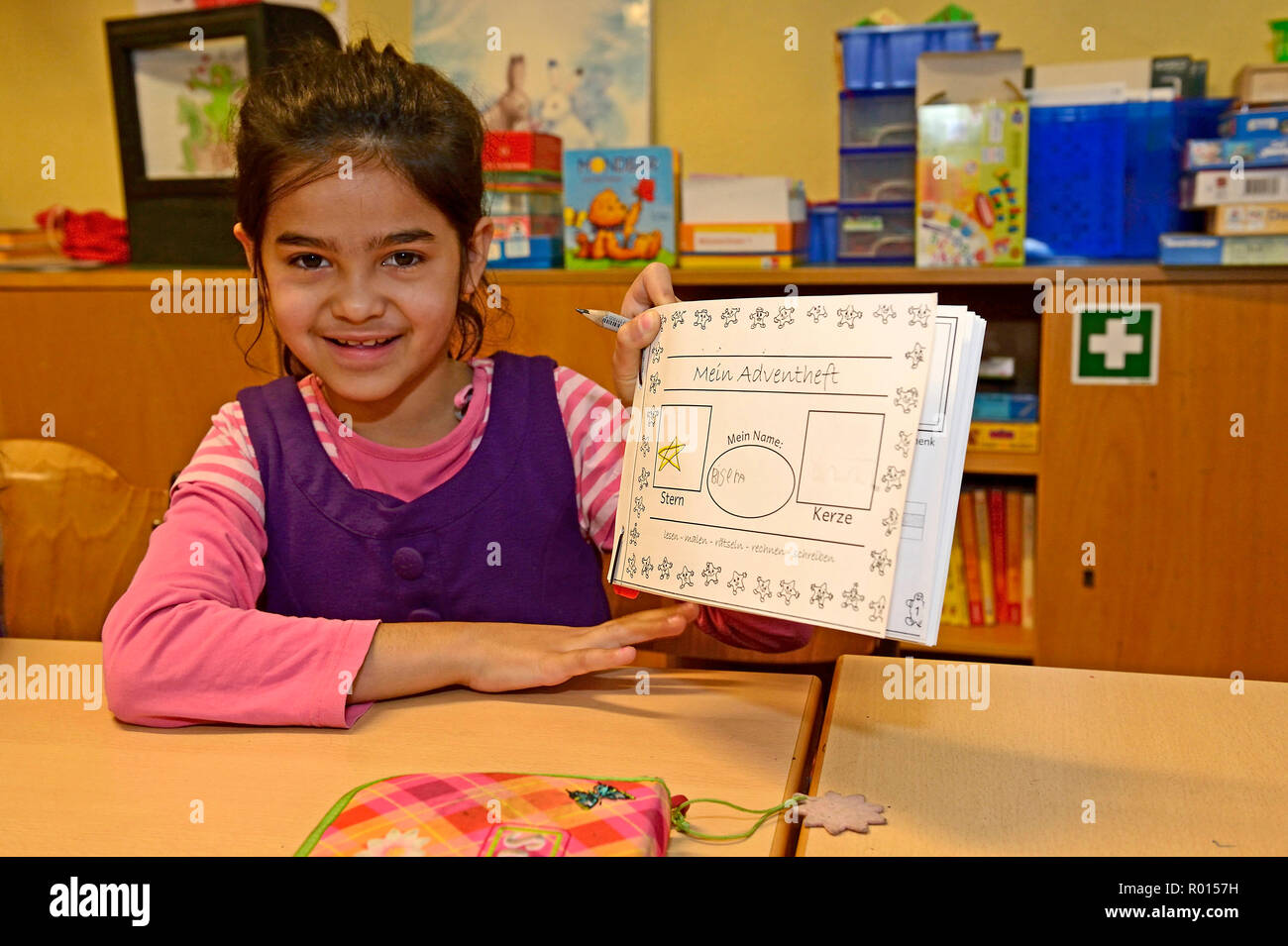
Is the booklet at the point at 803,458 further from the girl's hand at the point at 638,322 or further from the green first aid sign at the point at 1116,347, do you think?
the green first aid sign at the point at 1116,347

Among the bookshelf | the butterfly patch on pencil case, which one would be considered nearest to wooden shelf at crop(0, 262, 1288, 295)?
the bookshelf

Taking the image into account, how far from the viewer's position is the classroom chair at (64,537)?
129 cm

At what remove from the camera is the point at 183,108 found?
2.29 metres

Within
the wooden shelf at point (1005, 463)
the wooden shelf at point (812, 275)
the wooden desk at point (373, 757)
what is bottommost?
the wooden shelf at point (1005, 463)

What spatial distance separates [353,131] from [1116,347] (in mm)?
1344

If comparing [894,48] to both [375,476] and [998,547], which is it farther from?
[375,476]

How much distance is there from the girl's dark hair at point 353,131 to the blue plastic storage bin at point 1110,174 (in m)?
1.17

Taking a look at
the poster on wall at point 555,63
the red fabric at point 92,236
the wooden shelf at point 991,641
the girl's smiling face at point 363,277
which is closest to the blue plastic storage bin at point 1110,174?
the wooden shelf at point 991,641

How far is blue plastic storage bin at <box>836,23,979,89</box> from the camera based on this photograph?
1.90 meters

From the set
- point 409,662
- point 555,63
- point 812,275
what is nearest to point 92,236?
point 555,63

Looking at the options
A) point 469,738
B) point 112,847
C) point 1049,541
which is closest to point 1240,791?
point 469,738
